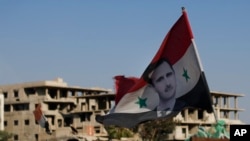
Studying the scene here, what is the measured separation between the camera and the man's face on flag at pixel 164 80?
781 inches

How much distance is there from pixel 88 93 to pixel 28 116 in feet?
31.2

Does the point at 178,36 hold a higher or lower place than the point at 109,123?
higher

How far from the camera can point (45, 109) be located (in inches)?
3233

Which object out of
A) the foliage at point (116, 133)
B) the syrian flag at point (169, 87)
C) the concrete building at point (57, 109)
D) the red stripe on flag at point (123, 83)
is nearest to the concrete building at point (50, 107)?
the concrete building at point (57, 109)

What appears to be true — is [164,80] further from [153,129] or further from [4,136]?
[4,136]

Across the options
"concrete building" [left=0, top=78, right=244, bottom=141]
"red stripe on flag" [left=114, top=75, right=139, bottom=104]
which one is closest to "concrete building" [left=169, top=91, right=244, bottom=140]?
"concrete building" [left=0, top=78, right=244, bottom=141]

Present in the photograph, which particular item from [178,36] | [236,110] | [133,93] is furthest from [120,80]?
[236,110]

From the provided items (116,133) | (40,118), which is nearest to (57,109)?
(40,118)

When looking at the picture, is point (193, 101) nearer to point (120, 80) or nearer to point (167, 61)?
point (167, 61)

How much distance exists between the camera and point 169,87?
19875mm

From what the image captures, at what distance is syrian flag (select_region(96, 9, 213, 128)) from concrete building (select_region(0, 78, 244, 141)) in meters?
58.0

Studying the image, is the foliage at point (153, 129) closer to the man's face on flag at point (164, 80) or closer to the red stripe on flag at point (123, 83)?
the red stripe on flag at point (123, 83)

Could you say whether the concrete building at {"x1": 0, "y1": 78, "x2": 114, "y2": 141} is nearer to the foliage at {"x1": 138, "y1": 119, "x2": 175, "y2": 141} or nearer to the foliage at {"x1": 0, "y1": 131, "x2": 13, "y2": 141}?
the foliage at {"x1": 0, "y1": 131, "x2": 13, "y2": 141}

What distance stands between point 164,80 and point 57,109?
6467cm
